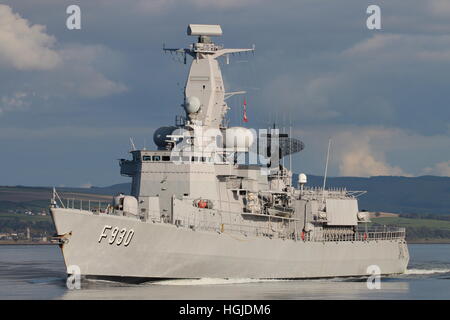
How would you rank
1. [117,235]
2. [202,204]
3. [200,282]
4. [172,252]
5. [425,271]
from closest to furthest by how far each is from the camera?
[117,235], [172,252], [200,282], [202,204], [425,271]

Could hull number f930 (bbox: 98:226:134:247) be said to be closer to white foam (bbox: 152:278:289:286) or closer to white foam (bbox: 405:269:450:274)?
white foam (bbox: 152:278:289:286)

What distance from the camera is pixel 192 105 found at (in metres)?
49.3

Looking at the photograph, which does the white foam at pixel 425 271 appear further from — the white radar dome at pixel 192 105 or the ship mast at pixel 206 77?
the white radar dome at pixel 192 105

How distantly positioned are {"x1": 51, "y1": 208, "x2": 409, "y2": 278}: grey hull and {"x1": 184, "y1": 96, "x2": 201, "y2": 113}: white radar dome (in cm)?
696

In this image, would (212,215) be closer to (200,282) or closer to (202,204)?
(202,204)

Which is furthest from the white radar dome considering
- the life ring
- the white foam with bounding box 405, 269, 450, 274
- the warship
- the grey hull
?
the white foam with bounding box 405, 269, 450, 274

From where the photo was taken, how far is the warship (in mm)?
42875

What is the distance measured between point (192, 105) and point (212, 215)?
Result: 6.07 m

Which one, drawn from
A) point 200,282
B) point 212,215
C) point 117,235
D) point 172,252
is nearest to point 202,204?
point 212,215

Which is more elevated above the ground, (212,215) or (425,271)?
(212,215)
